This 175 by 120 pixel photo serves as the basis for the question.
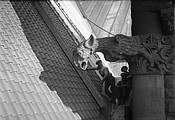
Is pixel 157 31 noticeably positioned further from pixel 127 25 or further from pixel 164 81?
pixel 127 25

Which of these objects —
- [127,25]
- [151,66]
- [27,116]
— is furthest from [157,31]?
[127,25]

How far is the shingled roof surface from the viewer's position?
7.15 metres

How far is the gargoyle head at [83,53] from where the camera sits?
6453mm

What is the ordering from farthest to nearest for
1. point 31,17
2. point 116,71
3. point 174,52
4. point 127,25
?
point 127,25 → point 116,71 → point 31,17 → point 174,52

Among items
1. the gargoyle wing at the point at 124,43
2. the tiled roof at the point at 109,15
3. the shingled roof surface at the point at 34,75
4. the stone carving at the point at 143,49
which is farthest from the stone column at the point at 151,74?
the tiled roof at the point at 109,15

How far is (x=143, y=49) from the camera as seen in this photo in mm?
6680

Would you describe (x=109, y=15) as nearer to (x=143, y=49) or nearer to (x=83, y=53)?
(x=143, y=49)

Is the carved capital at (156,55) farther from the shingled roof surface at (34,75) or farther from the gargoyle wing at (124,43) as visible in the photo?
the shingled roof surface at (34,75)

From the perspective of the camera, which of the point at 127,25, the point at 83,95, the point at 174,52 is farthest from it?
the point at 127,25

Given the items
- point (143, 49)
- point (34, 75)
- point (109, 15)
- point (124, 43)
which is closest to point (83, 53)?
point (124, 43)

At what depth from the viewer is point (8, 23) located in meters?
9.38

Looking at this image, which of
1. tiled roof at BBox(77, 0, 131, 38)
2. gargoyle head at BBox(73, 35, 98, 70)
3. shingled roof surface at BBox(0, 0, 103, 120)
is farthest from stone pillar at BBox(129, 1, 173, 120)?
tiled roof at BBox(77, 0, 131, 38)

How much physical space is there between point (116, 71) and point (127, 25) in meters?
3.48

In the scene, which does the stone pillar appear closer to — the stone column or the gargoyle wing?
the stone column
